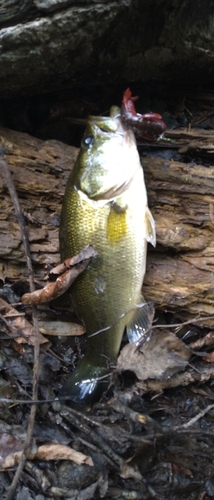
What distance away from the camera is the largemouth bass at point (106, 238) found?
2697mm

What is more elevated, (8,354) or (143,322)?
(143,322)

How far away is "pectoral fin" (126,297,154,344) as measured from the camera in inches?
109

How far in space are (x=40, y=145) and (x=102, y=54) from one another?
0.75 meters

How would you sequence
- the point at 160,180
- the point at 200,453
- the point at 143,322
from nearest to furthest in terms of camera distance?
1. the point at 200,453
2. the point at 143,322
3. the point at 160,180

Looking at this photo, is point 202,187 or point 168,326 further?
point 202,187

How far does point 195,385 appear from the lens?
2.82m

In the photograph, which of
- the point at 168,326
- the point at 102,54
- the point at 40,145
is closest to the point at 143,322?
the point at 168,326

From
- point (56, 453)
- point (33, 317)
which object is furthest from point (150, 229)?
point (56, 453)

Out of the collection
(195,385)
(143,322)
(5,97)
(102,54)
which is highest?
(102,54)

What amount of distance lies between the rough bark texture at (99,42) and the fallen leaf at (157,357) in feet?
5.62

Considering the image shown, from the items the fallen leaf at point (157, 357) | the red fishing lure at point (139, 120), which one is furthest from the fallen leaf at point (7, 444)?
the red fishing lure at point (139, 120)

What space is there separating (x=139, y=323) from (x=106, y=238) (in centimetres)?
57

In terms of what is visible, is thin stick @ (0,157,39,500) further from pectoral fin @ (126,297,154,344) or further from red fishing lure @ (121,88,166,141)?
red fishing lure @ (121,88,166,141)

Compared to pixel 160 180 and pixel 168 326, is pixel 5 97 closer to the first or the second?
pixel 160 180
